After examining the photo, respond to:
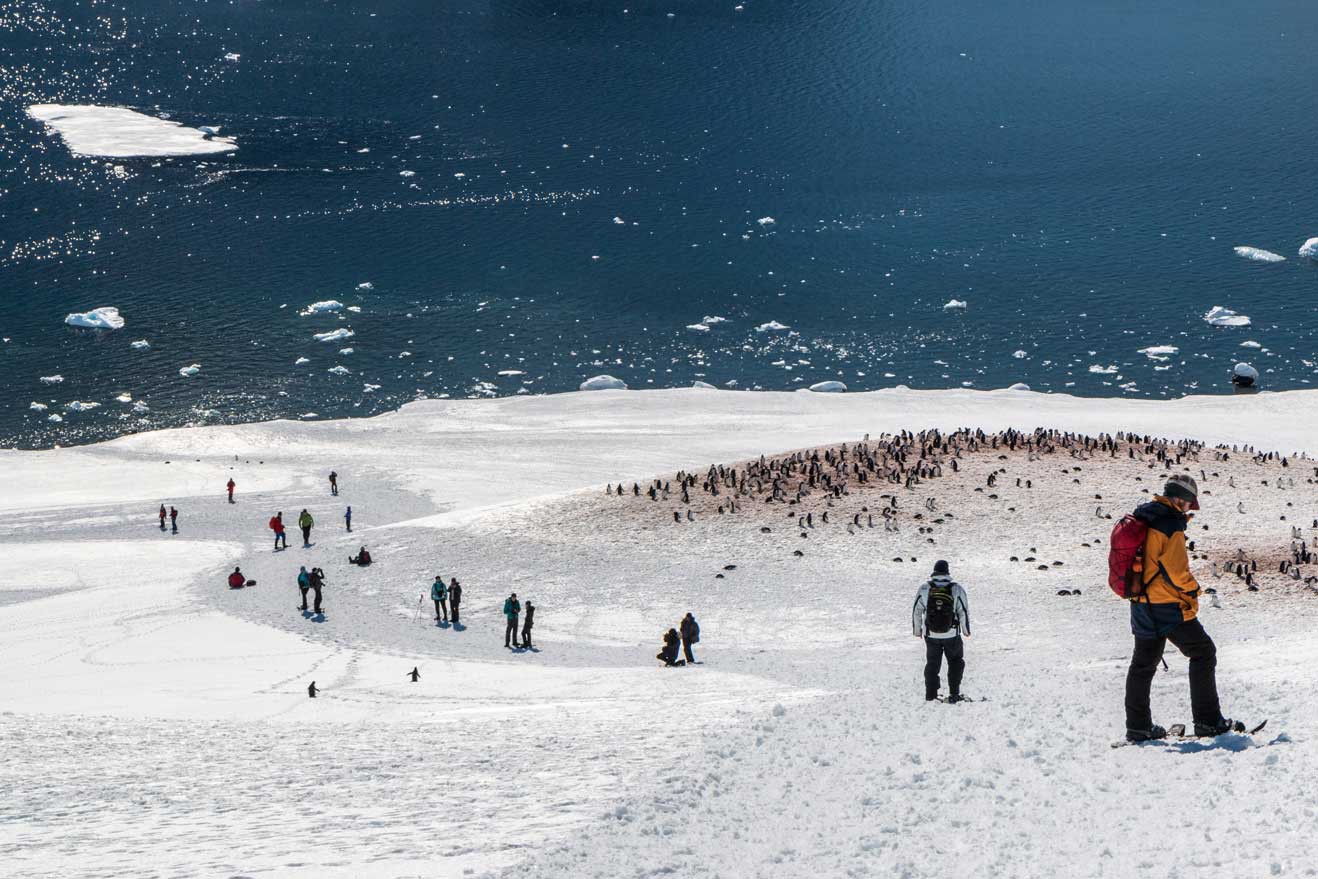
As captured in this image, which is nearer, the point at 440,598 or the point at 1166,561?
the point at 1166,561

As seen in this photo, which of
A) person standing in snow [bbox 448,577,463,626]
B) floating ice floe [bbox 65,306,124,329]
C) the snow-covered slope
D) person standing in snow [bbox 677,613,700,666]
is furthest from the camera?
floating ice floe [bbox 65,306,124,329]

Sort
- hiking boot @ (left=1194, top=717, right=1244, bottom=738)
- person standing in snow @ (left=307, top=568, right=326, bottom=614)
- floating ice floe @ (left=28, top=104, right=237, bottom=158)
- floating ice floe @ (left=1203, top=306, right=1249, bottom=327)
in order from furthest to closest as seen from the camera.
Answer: floating ice floe @ (left=28, top=104, right=237, bottom=158) < floating ice floe @ (left=1203, top=306, right=1249, bottom=327) < person standing in snow @ (left=307, top=568, right=326, bottom=614) < hiking boot @ (left=1194, top=717, right=1244, bottom=738)

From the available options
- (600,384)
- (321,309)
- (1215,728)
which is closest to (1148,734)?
(1215,728)

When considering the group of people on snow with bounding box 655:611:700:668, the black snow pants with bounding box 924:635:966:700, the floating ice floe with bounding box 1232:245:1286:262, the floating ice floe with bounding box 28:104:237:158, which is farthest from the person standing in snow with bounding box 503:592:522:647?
the floating ice floe with bounding box 28:104:237:158

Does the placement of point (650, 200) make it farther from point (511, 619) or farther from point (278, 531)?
point (511, 619)

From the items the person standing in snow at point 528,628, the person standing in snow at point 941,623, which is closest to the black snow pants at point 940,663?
the person standing in snow at point 941,623

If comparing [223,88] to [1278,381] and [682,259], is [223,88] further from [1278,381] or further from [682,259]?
[1278,381]

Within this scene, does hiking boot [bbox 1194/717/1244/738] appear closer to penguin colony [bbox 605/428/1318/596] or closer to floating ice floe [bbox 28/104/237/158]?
penguin colony [bbox 605/428/1318/596]
